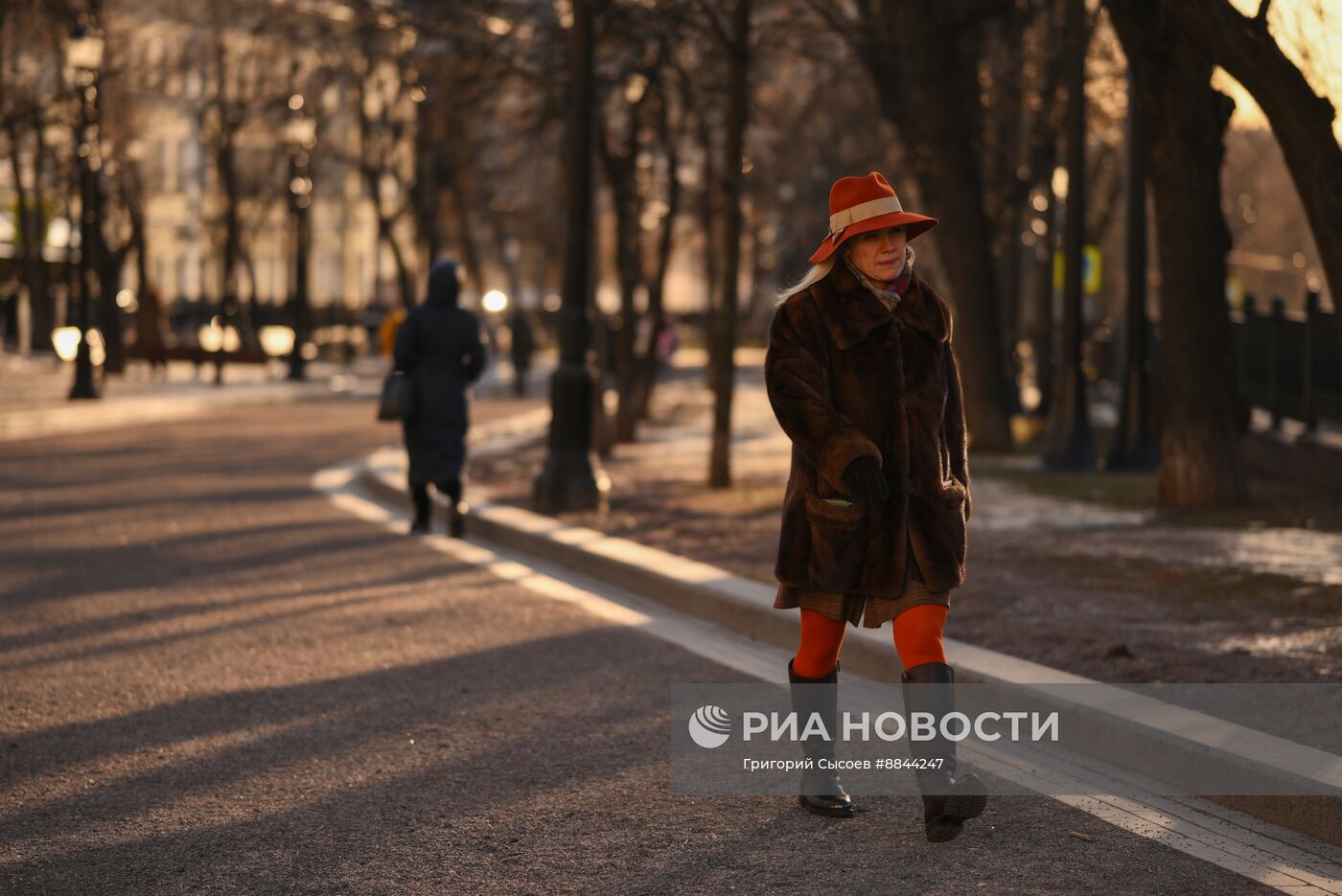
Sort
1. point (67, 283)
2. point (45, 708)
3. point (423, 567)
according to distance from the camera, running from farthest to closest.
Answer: point (67, 283), point (423, 567), point (45, 708)

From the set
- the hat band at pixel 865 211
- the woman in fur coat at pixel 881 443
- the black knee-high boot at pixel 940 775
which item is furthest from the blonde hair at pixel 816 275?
the black knee-high boot at pixel 940 775

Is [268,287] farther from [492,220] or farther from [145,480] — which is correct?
[145,480]

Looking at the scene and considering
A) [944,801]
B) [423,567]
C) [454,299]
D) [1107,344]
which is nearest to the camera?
[944,801]

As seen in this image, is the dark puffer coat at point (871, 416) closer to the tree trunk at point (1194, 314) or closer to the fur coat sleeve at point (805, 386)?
the fur coat sleeve at point (805, 386)

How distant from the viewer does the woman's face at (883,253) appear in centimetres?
568

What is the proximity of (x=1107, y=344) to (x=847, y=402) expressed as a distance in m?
28.7

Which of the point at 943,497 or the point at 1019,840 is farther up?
the point at 943,497

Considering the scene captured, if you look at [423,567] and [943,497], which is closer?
[943,497]

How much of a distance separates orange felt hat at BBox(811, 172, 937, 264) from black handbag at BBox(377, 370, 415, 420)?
790 cm

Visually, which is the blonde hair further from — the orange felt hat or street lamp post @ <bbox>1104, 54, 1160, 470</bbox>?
street lamp post @ <bbox>1104, 54, 1160, 470</bbox>

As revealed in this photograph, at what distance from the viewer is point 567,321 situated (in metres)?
15.0

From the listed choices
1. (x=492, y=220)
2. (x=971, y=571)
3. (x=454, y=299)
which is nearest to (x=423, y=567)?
(x=454, y=299)

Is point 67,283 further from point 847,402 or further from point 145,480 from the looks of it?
point 847,402

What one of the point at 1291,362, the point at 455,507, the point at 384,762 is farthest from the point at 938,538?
the point at 1291,362
